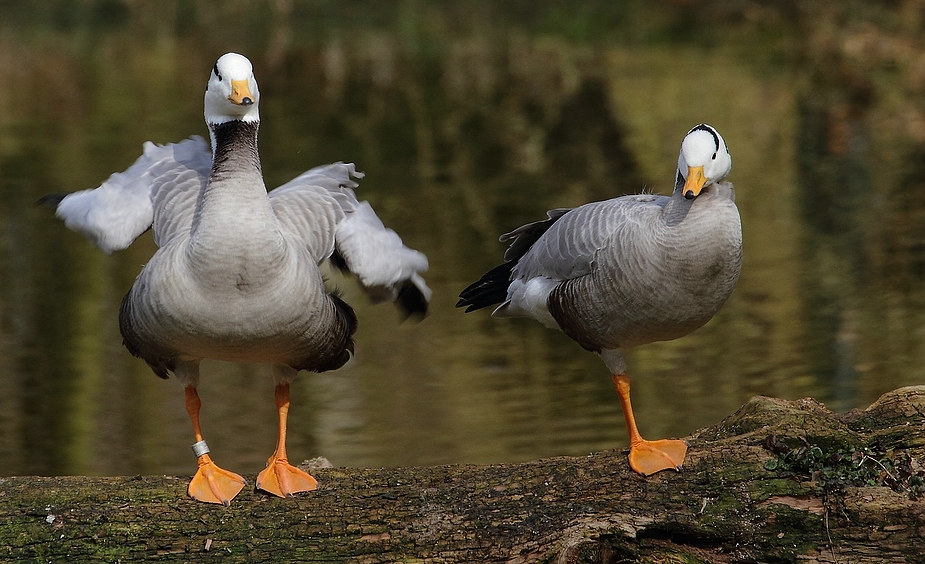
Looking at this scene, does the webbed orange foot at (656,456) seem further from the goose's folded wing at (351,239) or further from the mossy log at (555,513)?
the goose's folded wing at (351,239)

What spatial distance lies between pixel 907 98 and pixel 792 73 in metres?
2.69

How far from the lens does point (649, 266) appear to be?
17.0 ft

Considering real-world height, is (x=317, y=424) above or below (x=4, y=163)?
below

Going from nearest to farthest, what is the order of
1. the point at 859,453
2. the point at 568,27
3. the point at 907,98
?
the point at 859,453, the point at 907,98, the point at 568,27

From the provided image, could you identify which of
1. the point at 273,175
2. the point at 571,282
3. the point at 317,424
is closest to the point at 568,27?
the point at 273,175

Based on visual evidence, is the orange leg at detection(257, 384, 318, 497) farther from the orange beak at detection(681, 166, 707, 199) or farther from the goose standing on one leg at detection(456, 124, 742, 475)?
the orange beak at detection(681, 166, 707, 199)

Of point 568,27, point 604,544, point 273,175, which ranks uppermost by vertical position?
point 568,27

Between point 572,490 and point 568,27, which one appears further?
point 568,27

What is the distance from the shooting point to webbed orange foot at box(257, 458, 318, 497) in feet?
16.5

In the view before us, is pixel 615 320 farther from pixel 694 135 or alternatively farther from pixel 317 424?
pixel 317 424

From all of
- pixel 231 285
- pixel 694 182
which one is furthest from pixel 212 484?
pixel 694 182

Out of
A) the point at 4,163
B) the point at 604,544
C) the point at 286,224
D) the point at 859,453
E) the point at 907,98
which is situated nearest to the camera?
the point at 604,544

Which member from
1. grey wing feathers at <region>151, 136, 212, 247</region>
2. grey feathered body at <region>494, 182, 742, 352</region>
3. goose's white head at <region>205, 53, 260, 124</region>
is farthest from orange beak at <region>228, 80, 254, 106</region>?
grey feathered body at <region>494, 182, 742, 352</region>

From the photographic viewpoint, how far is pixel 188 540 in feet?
15.3
